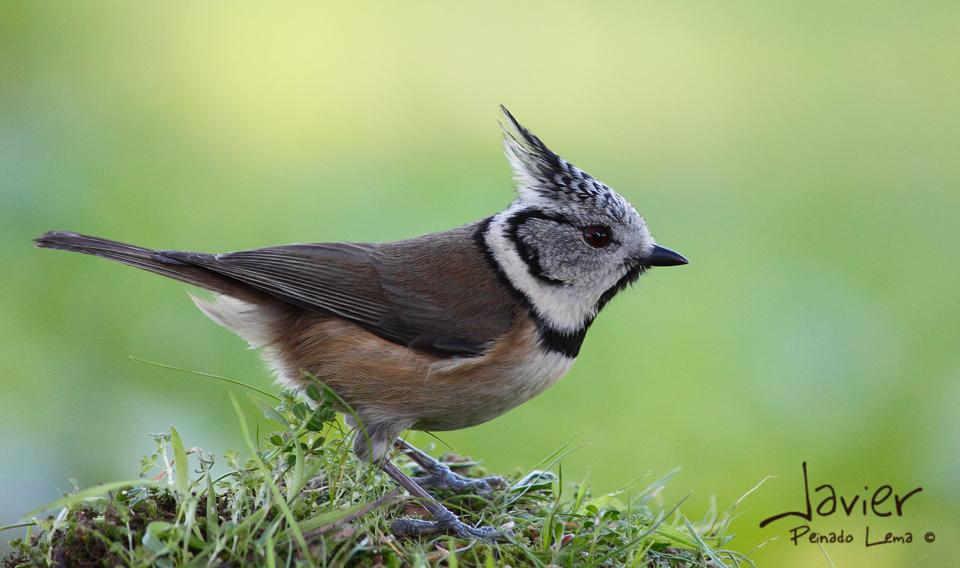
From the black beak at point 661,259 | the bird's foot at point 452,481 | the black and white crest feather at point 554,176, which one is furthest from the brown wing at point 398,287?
the black beak at point 661,259

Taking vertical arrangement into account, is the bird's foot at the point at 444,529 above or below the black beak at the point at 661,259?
below

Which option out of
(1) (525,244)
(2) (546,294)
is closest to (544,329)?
(2) (546,294)

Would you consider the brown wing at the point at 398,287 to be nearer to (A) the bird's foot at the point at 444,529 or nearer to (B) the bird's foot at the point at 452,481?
(B) the bird's foot at the point at 452,481

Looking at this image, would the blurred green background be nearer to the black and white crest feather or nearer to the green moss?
the black and white crest feather

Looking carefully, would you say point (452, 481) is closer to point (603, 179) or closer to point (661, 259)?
point (661, 259)

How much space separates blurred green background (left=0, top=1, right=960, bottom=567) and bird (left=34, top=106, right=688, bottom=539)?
72cm

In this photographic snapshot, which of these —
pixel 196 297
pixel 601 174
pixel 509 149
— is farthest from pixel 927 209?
pixel 196 297

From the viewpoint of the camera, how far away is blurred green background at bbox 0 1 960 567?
4590 millimetres

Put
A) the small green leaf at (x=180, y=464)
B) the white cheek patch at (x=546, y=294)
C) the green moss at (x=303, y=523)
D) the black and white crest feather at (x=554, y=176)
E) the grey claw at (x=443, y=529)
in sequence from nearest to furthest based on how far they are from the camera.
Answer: the green moss at (x=303, y=523) → the small green leaf at (x=180, y=464) → the grey claw at (x=443, y=529) → the white cheek patch at (x=546, y=294) → the black and white crest feather at (x=554, y=176)

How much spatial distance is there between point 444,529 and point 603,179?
4.37 m

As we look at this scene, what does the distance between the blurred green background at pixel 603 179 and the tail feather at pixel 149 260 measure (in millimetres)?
1187

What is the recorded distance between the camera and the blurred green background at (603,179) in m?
4.59

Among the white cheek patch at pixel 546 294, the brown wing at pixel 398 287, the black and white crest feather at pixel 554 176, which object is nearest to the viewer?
the brown wing at pixel 398 287

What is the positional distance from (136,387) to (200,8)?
4315 millimetres
